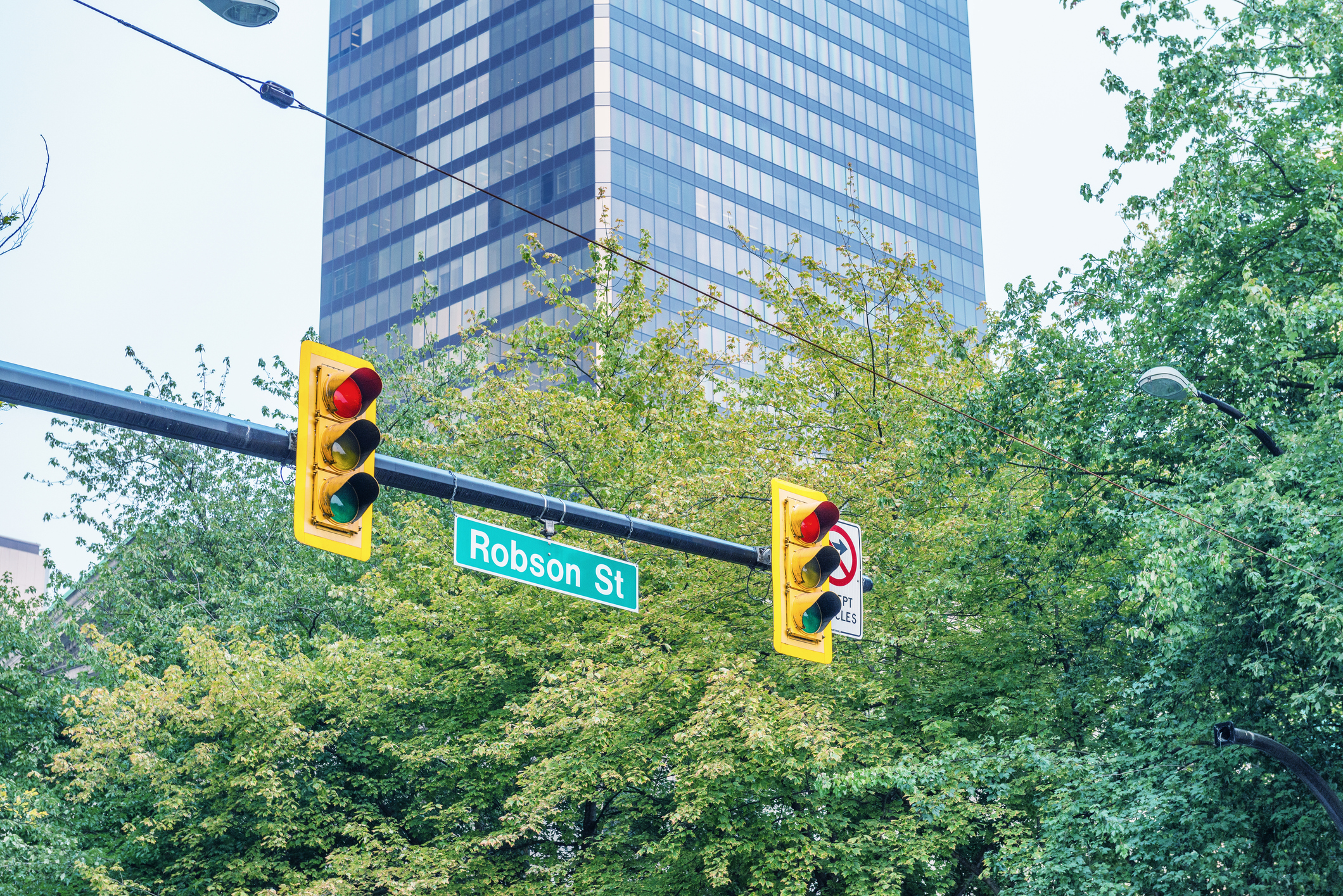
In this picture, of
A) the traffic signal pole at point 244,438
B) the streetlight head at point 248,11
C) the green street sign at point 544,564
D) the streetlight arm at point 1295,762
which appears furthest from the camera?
→ the streetlight arm at point 1295,762

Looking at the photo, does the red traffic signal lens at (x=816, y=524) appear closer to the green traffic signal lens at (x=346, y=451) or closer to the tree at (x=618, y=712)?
the green traffic signal lens at (x=346, y=451)

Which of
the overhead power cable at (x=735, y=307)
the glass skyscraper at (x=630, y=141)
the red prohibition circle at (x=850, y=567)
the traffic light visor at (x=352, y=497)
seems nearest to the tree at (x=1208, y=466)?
the overhead power cable at (x=735, y=307)

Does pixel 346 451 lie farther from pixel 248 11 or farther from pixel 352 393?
pixel 248 11

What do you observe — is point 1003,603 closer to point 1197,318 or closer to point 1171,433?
point 1171,433

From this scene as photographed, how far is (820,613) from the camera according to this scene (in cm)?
916

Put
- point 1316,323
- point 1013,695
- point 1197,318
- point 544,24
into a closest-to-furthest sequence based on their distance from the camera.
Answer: point 1316,323
point 1197,318
point 1013,695
point 544,24

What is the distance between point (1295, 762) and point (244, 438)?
12.8 m

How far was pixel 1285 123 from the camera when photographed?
1927 centimetres

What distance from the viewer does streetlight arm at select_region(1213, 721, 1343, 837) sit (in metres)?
15.0

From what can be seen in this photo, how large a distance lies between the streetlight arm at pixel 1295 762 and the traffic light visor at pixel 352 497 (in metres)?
11.4

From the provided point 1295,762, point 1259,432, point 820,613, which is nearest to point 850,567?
point 820,613

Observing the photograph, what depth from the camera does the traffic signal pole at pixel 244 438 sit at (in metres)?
6.44

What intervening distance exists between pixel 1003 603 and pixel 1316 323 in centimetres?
695

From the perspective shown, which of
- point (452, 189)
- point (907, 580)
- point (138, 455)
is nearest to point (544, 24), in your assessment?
point (452, 189)
